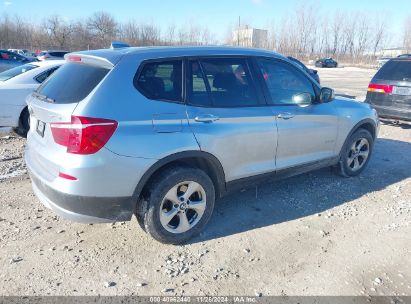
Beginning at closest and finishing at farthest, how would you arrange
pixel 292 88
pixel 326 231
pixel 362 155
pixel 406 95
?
1. pixel 326 231
2. pixel 292 88
3. pixel 362 155
4. pixel 406 95

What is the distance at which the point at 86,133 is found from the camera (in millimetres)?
2701

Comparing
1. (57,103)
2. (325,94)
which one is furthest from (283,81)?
(57,103)

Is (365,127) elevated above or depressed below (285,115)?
below

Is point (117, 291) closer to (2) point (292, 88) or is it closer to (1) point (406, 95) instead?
(2) point (292, 88)

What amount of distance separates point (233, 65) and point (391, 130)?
246 inches

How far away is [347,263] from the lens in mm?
3195

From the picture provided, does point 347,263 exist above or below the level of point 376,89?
below

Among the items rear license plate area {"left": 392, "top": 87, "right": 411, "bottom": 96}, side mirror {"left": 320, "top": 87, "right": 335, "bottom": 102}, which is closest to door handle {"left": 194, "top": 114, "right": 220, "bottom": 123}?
side mirror {"left": 320, "top": 87, "right": 335, "bottom": 102}

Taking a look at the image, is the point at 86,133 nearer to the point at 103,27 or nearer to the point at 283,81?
the point at 283,81

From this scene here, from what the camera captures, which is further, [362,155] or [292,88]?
[362,155]

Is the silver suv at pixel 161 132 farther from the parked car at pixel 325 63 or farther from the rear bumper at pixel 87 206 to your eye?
the parked car at pixel 325 63

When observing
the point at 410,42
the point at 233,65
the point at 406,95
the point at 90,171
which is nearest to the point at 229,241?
the point at 90,171

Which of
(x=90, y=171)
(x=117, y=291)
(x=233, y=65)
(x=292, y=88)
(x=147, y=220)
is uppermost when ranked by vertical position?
(x=233, y=65)

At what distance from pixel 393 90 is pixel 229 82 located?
18.7ft
